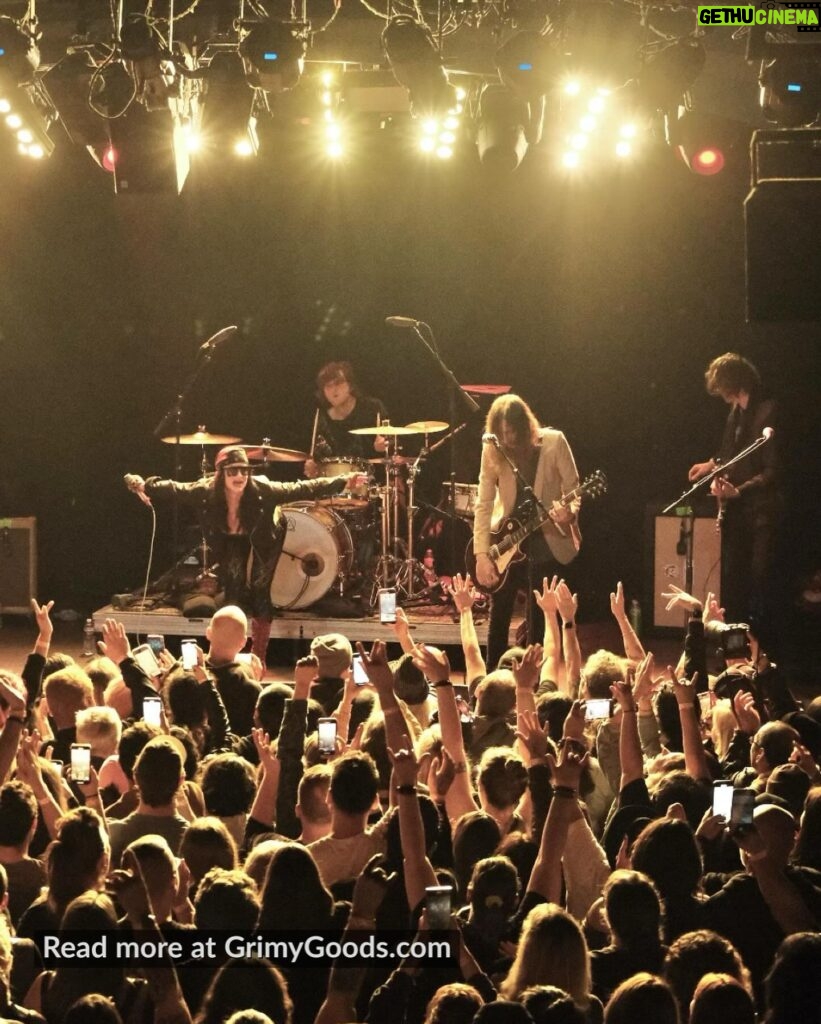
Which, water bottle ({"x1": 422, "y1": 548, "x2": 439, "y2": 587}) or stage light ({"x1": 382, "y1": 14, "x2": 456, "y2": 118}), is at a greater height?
stage light ({"x1": 382, "y1": 14, "x2": 456, "y2": 118})

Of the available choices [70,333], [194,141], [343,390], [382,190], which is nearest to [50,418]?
[70,333]

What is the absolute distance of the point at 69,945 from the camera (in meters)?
2.85

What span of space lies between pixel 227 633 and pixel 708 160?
432 cm

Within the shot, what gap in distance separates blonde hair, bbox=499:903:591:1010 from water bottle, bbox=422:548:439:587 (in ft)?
23.7

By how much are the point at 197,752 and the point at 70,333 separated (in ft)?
25.5

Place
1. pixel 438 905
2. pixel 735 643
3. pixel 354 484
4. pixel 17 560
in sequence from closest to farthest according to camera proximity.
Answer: pixel 438 905, pixel 735 643, pixel 354 484, pixel 17 560

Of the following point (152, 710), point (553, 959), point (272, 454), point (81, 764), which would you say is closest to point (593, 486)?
point (272, 454)

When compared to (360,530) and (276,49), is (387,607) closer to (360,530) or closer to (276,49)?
(276,49)

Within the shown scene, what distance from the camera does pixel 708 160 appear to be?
7.84 meters

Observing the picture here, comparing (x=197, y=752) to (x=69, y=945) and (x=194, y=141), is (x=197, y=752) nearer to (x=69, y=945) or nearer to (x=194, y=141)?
(x=69, y=945)

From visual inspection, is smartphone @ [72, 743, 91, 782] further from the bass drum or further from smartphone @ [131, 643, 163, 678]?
the bass drum

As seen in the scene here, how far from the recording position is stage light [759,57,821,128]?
6480mm

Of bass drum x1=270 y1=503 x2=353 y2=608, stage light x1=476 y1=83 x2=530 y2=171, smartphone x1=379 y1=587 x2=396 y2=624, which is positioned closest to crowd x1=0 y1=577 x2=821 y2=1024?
smartphone x1=379 y1=587 x2=396 y2=624

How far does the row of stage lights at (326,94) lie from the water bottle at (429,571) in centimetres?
325
